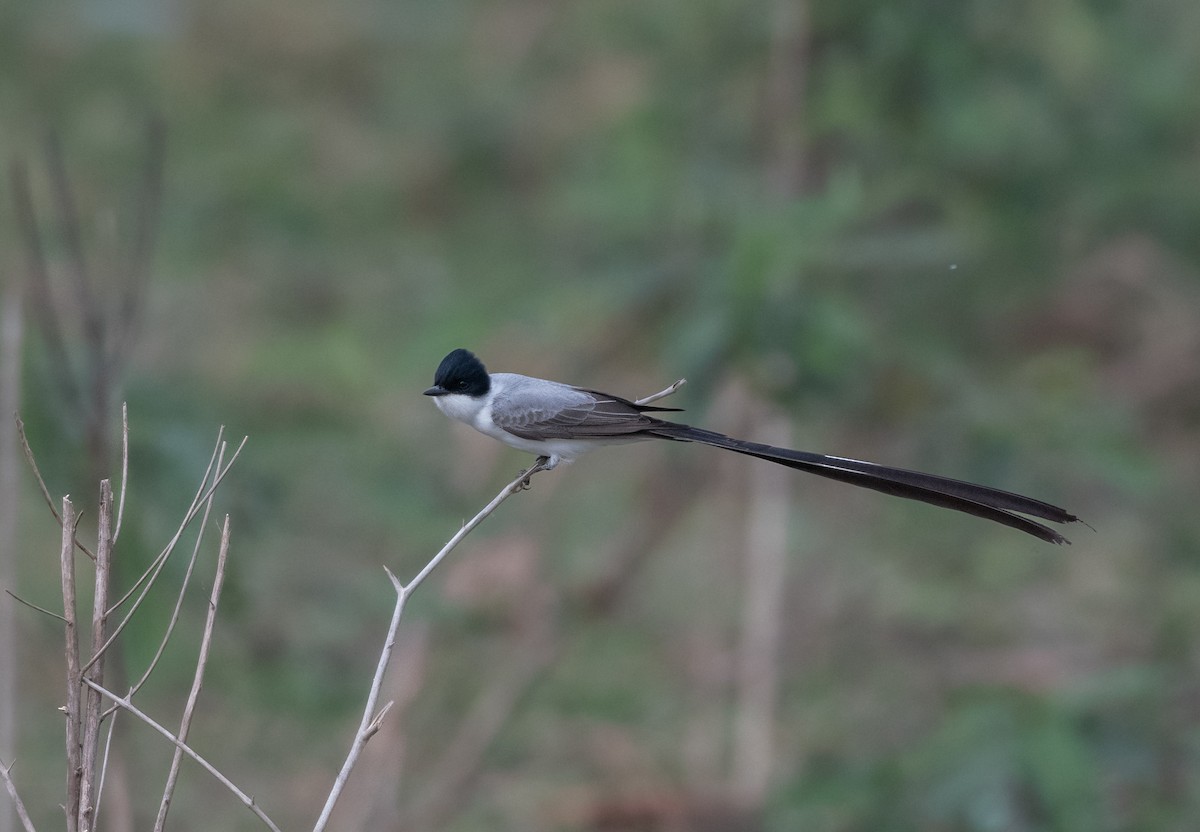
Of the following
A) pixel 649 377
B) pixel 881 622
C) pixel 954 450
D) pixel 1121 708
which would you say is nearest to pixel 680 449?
pixel 649 377

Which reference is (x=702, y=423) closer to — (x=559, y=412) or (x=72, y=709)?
(x=559, y=412)

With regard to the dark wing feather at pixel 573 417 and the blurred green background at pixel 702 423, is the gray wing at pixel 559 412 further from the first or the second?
the blurred green background at pixel 702 423

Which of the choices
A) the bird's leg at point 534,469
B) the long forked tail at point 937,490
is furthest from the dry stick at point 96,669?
the long forked tail at point 937,490

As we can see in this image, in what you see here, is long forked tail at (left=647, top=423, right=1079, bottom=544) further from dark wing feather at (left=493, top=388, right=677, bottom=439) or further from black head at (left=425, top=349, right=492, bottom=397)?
black head at (left=425, top=349, right=492, bottom=397)

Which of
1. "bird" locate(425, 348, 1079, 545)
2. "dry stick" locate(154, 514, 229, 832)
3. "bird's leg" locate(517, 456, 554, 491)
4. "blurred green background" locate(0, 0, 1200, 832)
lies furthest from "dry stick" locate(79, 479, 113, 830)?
"blurred green background" locate(0, 0, 1200, 832)

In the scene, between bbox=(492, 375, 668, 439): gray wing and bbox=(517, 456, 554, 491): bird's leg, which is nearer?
bbox=(517, 456, 554, 491): bird's leg

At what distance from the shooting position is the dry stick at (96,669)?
7.05 ft

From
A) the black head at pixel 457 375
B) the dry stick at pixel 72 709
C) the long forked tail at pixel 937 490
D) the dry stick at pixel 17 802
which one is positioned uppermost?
the black head at pixel 457 375

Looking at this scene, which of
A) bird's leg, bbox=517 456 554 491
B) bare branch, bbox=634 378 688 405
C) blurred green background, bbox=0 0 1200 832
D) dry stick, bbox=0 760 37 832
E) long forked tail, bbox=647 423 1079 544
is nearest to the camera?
dry stick, bbox=0 760 37 832

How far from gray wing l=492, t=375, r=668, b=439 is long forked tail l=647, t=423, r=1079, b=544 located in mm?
479

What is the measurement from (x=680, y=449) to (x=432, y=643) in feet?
5.70

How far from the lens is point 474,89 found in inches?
406

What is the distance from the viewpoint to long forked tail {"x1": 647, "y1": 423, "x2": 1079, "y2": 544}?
2742 millimetres

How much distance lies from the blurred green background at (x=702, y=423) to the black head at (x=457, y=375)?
1.44 metres
